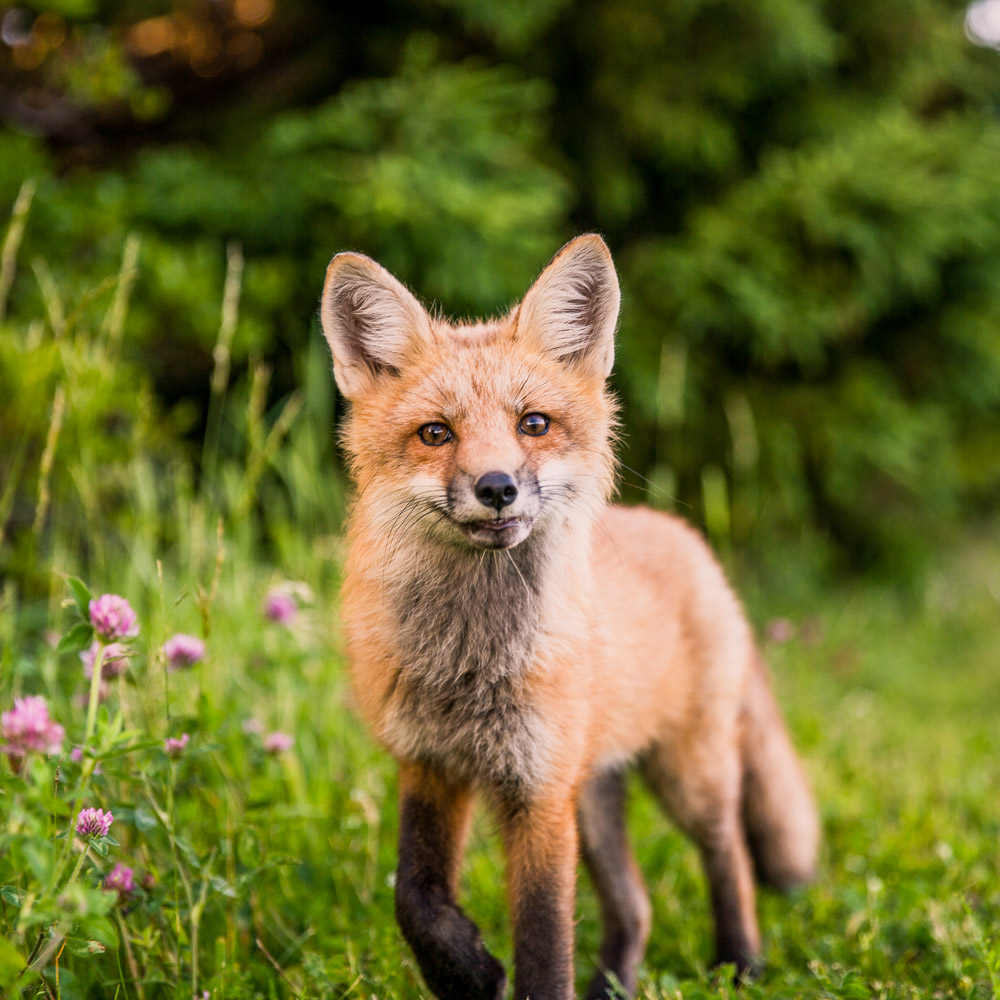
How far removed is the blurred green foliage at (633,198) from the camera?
468 cm

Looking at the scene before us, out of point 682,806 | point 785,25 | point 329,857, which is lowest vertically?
point 329,857

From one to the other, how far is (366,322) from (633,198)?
4521mm

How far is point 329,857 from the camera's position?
2896 mm

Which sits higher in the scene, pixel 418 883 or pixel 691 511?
pixel 691 511

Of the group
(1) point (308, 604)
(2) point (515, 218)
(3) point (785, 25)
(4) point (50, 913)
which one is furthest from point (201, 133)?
(4) point (50, 913)

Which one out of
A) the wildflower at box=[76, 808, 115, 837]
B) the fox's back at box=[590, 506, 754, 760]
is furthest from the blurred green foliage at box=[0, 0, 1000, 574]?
the wildflower at box=[76, 808, 115, 837]

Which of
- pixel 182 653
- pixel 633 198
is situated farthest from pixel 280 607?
pixel 633 198

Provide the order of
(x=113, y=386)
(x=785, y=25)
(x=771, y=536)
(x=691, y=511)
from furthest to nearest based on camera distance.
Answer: (x=771, y=536)
(x=691, y=511)
(x=785, y=25)
(x=113, y=386)

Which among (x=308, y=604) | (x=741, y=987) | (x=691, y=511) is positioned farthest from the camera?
(x=691, y=511)

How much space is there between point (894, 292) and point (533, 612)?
515 centimetres

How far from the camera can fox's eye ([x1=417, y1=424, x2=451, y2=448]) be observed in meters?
2.08

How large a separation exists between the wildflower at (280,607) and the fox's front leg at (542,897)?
3.65 feet

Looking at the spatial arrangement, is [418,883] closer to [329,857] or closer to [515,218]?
[329,857]

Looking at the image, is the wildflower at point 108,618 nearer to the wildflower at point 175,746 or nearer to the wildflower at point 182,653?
the wildflower at point 175,746
